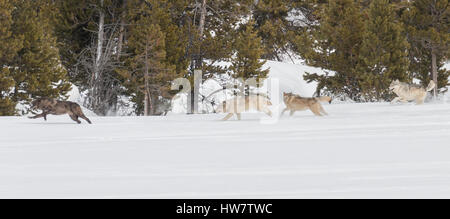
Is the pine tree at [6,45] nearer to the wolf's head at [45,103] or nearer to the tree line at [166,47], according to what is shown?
the tree line at [166,47]

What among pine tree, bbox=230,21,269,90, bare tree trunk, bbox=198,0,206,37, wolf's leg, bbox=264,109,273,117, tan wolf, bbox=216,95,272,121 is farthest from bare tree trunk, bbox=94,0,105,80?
wolf's leg, bbox=264,109,273,117

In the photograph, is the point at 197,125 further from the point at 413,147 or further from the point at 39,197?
the point at 39,197

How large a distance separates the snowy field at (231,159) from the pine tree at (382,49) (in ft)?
58.1

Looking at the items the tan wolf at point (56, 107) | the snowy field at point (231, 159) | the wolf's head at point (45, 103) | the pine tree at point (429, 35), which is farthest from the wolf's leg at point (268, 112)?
the pine tree at point (429, 35)

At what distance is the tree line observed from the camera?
24.4 metres

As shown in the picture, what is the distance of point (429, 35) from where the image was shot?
3019 centimetres

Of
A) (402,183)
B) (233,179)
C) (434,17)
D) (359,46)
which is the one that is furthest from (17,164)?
(434,17)

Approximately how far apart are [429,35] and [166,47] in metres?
13.2

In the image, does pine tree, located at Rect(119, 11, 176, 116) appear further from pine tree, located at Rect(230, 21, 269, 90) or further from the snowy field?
the snowy field

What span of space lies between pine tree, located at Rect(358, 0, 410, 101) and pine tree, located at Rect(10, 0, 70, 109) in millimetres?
13153

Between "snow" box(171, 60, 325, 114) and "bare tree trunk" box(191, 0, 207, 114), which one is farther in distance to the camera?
"snow" box(171, 60, 325, 114)

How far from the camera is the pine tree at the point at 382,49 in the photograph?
90.1ft

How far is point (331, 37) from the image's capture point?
98.8 ft

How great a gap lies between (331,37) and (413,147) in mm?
24182
